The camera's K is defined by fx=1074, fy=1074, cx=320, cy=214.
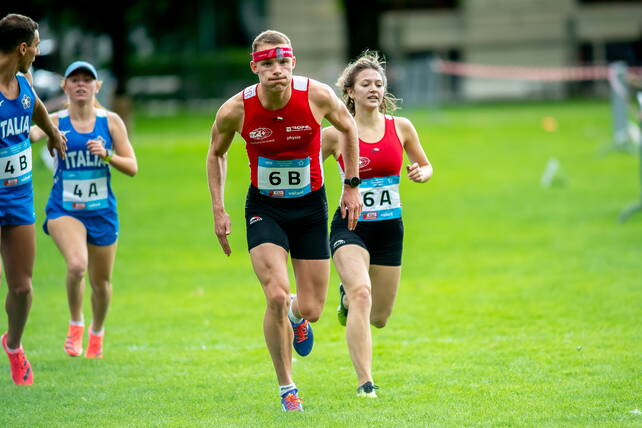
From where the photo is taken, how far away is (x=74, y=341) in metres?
9.37

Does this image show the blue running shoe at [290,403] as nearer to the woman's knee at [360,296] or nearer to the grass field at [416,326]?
the grass field at [416,326]

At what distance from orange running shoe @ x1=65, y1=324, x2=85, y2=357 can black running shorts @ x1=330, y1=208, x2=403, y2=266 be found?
2.78 m

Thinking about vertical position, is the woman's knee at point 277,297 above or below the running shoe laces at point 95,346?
above

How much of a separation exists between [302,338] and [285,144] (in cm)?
184

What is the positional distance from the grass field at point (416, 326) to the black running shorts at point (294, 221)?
1.06m

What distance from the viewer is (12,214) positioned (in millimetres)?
7629

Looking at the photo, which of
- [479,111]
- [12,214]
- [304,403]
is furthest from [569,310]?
[479,111]

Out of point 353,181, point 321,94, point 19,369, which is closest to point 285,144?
point 321,94

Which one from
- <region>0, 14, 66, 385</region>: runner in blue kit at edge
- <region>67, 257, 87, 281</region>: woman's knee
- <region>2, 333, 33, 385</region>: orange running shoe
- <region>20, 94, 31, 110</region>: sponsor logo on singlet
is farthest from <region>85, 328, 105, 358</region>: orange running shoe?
<region>20, 94, 31, 110</region>: sponsor logo on singlet

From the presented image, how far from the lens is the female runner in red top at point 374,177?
7723 mm

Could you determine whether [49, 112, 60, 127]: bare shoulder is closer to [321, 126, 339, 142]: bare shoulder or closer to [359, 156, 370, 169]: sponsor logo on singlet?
[321, 126, 339, 142]: bare shoulder

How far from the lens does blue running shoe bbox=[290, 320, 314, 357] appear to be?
8.18m

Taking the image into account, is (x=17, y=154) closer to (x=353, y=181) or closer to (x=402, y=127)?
(x=353, y=181)

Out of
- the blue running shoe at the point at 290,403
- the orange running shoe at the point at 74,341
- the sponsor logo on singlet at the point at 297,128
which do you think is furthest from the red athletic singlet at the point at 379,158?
the orange running shoe at the point at 74,341
